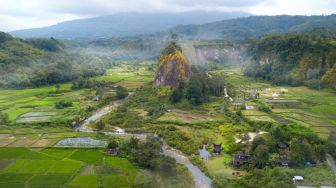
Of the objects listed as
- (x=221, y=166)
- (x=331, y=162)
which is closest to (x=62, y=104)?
(x=221, y=166)

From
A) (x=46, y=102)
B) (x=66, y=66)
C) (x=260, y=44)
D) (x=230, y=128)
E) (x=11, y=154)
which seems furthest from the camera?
(x=260, y=44)

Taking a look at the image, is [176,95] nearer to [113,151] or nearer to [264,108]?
[264,108]

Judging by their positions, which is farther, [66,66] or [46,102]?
[66,66]

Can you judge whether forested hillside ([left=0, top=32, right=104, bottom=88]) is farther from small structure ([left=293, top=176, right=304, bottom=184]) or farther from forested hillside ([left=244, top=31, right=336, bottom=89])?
small structure ([left=293, top=176, right=304, bottom=184])

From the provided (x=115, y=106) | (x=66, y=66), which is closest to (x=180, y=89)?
(x=115, y=106)

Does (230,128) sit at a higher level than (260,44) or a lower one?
lower

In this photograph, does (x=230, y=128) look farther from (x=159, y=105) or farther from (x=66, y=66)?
(x=66, y=66)
